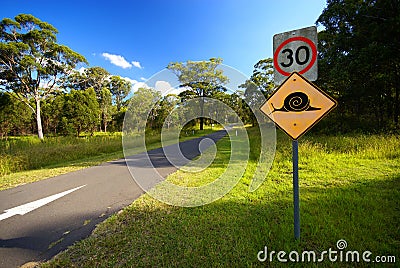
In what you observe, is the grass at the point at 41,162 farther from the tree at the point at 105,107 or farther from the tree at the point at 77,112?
the tree at the point at 105,107

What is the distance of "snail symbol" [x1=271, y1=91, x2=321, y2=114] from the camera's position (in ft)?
6.69

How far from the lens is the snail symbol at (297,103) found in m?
2.04

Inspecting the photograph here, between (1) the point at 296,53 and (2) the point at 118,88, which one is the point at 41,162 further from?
(2) the point at 118,88

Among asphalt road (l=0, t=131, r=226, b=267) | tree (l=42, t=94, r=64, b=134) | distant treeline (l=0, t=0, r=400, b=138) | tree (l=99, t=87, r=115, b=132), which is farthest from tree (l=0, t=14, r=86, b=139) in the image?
asphalt road (l=0, t=131, r=226, b=267)

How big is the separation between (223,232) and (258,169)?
373 centimetres

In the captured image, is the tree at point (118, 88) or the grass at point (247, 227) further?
the tree at point (118, 88)

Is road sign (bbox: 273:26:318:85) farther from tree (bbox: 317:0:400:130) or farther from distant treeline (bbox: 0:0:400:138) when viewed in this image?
tree (bbox: 317:0:400:130)

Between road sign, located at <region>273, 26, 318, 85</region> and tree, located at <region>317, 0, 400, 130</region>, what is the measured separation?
36.7ft

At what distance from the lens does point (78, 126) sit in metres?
27.5

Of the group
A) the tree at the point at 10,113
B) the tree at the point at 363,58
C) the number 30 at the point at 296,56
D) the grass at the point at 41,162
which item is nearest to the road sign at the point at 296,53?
the number 30 at the point at 296,56

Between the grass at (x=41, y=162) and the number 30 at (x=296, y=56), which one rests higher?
the number 30 at (x=296, y=56)

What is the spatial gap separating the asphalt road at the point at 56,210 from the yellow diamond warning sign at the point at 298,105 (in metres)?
3.17

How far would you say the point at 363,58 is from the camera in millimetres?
10070

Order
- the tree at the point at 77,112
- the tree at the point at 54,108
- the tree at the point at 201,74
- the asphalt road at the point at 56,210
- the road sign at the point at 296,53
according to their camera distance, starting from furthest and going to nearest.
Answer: the tree at the point at 54,108
the tree at the point at 77,112
the tree at the point at 201,74
the asphalt road at the point at 56,210
the road sign at the point at 296,53
